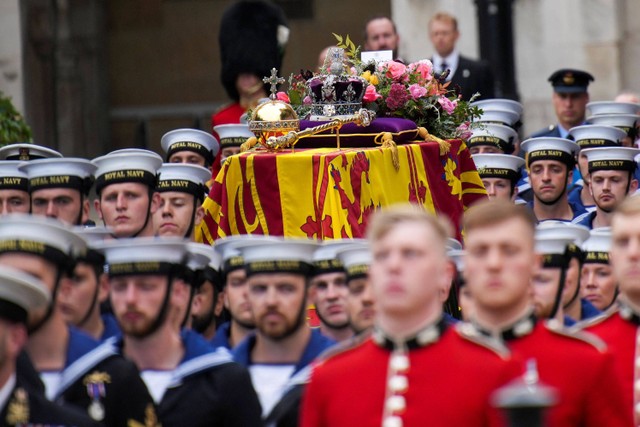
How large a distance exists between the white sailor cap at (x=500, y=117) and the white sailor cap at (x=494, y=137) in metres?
0.22

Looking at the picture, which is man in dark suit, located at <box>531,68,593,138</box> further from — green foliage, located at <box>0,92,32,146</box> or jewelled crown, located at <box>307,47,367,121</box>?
green foliage, located at <box>0,92,32,146</box>

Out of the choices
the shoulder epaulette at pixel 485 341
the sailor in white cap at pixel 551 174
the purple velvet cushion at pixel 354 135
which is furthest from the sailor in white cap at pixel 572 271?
the sailor in white cap at pixel 551 174

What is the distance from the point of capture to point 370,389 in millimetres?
6211

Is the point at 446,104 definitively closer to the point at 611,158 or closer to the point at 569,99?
the point at 611,158

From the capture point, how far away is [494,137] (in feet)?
45.4

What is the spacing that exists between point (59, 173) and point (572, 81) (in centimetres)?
540

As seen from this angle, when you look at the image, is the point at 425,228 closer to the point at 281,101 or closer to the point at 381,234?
the point at 381,234

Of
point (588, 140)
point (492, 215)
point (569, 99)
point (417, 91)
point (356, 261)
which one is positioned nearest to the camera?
point (492, 215)

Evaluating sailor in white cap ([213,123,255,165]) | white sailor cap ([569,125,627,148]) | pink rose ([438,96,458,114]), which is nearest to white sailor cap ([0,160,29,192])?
sailor in white cap ([213,123,255,165])

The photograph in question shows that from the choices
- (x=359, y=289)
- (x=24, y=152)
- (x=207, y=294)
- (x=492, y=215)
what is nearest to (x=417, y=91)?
(x=24, y=152)

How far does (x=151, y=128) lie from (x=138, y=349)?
16818 mm

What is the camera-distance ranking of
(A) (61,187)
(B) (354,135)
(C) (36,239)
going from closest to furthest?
(C) (36,239) → (A) (61,187) → (B) (354,135)

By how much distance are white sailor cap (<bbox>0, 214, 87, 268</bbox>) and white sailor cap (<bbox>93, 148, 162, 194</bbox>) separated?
11.9 feet

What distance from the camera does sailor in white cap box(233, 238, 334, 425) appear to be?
779 centimetres
